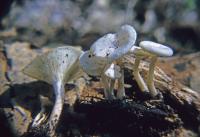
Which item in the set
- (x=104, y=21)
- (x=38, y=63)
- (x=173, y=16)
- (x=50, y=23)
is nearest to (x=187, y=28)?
(x=173, y=16)

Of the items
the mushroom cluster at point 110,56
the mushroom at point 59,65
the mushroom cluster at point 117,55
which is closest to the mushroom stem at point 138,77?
the mushroom cluster at point 117,55

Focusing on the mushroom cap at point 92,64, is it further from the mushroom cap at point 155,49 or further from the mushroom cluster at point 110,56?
the mushroom cap at point 155,49

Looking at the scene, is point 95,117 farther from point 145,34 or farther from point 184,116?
point 145,34

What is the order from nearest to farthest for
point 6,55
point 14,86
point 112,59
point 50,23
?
point 112,59 < point 14,86 < point 6,55 < point 50,23

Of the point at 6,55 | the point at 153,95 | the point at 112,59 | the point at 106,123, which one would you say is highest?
the point at 6,55

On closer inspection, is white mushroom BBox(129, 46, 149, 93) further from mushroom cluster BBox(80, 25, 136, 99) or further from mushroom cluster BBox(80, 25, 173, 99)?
mushroom cluster BBox(80, 25, 136, 99)

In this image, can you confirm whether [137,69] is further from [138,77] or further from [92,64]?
[92,64]
